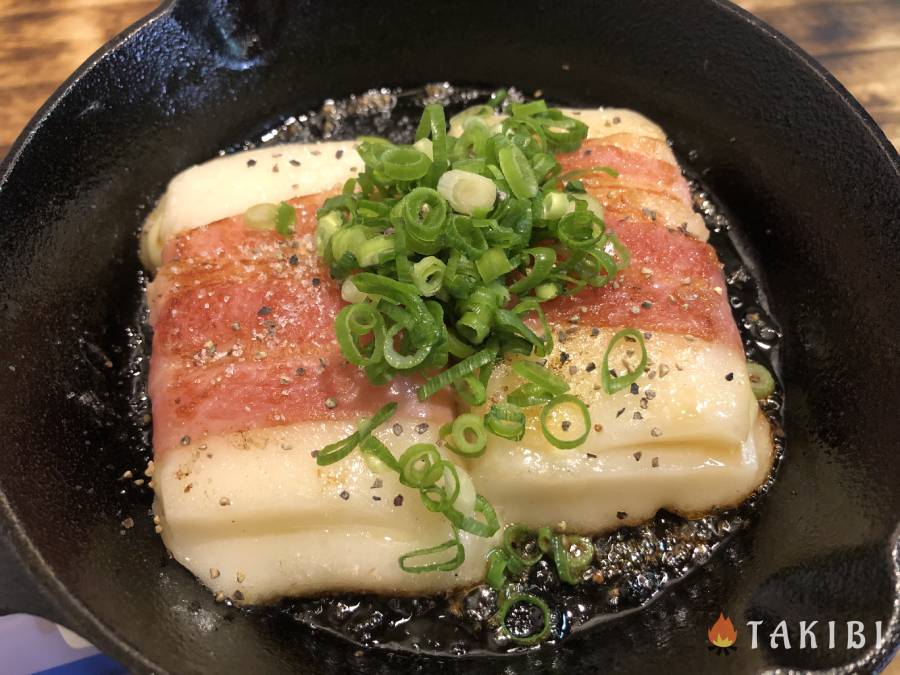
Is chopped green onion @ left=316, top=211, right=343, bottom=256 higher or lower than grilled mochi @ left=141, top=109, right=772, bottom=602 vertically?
higher

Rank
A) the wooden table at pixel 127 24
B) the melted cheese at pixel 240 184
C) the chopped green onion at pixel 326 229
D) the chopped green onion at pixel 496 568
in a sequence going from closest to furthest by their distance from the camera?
the chopped green onion at pixel 496 568 → the chopped green onion at pixel 326 229 → the melted cheese at pixel 240 184 → the wooden table at pixel 127 24

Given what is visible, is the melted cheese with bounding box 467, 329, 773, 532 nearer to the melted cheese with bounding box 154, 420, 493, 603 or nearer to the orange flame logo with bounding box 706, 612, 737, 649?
the melted cheese with bounding box 154, 420, 493, 603

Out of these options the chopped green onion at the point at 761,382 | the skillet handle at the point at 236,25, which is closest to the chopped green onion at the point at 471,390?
the chopped green onion at the point at 761,382

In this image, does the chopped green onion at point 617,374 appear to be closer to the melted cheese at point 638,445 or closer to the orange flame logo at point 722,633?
the melted cheese at point 638,445

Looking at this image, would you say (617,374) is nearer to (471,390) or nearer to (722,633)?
(471,390)

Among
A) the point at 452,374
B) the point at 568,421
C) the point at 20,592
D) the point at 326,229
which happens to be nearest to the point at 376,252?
the point at 326,229

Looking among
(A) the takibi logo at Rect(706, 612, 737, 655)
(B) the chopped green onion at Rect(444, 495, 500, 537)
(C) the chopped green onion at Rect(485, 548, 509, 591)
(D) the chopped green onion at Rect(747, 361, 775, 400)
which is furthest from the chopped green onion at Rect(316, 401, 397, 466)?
(D) the chopped green onion at Rect(747, 361, 775, 400)

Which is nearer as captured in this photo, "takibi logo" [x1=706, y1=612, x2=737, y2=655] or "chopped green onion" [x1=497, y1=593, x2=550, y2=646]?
"takibi logo" [x1=706, y1=612, x2=737, y2=655]
